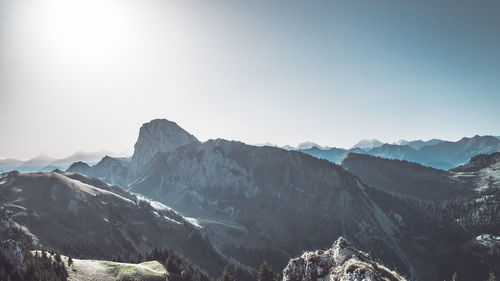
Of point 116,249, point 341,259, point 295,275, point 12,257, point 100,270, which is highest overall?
point 341,259

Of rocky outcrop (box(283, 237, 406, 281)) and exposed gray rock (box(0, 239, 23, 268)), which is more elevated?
rocky outcrop (box(283, 237, 406, 281))

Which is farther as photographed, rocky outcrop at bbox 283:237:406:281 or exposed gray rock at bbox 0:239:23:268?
exposed gray rock at bbox 0:239:23:268

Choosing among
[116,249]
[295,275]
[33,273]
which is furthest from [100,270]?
[116,249]

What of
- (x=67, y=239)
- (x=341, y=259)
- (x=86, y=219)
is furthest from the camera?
(x=86, y=219)

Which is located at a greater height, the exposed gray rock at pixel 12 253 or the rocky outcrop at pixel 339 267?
the rocky outcrop at pixel 339 267

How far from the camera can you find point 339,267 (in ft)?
98.1

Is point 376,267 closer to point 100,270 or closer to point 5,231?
point 100,270

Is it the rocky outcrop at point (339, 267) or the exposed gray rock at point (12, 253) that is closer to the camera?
the rocky outcrop at point (339, 267)

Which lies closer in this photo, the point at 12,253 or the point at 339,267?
the point at 339,267

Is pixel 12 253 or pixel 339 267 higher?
pixel 339 267

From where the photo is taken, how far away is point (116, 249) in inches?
6570

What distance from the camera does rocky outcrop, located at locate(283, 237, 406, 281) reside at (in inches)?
1009

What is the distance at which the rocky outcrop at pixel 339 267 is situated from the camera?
25.6 meters

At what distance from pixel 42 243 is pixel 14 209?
50002 millimetres
